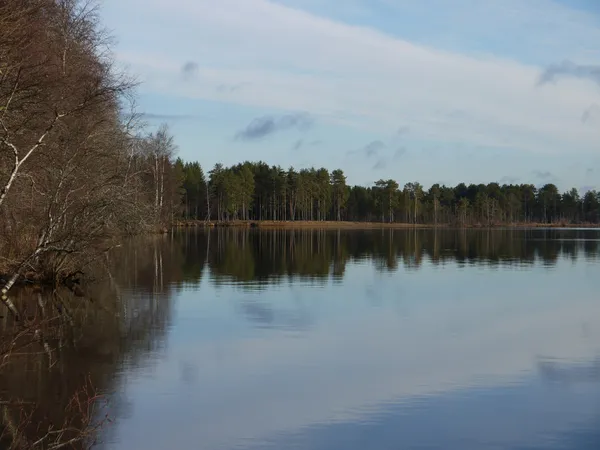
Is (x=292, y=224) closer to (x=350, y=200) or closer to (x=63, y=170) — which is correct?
(x=350, y=200)

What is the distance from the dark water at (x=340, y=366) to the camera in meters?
9.74

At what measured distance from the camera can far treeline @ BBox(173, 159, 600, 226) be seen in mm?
117625

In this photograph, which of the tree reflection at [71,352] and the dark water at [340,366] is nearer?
the tree reflection at [71,352]

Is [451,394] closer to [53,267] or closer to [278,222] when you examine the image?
[53,267]

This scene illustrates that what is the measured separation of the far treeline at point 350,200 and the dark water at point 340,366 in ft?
226

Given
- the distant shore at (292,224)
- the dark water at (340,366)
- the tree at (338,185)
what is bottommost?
the dark water at (340,366)

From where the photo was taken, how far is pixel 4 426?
9.35 metres

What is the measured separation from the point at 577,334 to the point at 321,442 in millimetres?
10006

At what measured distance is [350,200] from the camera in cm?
15738

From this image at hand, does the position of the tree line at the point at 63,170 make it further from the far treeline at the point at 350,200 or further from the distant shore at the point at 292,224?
the distant shore at the point at 292,224

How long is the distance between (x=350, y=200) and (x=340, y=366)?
144594 mm

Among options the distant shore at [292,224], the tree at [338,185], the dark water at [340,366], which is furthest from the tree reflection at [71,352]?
the tree at [338,185]

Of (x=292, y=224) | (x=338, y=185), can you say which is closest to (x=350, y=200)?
(x=338, y=185)

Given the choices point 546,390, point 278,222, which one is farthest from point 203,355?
point 278,222
